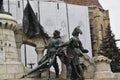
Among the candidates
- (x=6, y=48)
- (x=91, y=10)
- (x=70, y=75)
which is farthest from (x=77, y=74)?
(x=91, y=10)

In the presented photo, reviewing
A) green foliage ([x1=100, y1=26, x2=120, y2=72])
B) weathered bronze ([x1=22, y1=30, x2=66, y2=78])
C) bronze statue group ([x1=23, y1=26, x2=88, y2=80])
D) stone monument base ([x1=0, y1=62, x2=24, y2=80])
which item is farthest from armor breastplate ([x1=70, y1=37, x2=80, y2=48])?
green foliage ([x1=100, y1=26, x2=120, y2=72])

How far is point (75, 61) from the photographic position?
13367mm

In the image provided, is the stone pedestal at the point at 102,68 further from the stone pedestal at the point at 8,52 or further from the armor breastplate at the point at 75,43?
the armor breastplate at the point at 75,43

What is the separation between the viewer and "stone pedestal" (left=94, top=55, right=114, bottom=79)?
17.8 meters

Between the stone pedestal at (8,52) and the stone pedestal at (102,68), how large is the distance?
393cm

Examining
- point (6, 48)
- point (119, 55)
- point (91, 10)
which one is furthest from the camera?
point (91, 10)

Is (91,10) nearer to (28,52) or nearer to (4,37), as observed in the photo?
(28,52)

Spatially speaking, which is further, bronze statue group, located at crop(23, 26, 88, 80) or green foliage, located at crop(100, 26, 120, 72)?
green foliage, located at crop(100, 26, 120, 72)

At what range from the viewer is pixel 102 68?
18047 millimetres

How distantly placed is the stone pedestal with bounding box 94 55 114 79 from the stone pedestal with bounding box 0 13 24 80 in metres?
3.93

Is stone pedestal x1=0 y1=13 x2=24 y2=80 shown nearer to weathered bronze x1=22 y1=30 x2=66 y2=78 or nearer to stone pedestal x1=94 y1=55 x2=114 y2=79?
weathered bronze x1=22 y1=30 x2=66 y2=78

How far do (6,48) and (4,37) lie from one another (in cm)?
47

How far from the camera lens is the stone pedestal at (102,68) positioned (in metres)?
17.8

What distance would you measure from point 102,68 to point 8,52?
4985 mm
